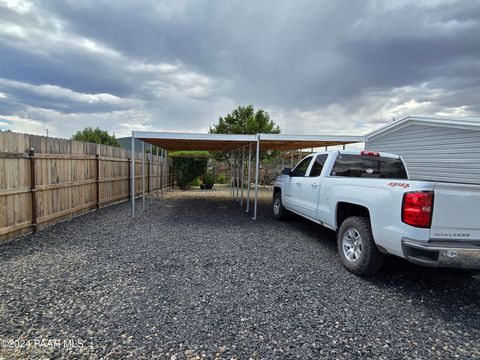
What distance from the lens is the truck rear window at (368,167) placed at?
4.66 metres

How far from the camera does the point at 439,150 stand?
8172 mm

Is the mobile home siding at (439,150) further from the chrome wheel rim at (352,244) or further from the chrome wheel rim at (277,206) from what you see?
the chrome wheel rim at (352,244)

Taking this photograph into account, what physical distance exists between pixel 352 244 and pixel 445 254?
1245 millimetres

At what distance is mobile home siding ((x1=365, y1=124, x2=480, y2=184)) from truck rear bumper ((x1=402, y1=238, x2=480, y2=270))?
14.0 ft

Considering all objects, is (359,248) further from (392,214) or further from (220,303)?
(220,303)

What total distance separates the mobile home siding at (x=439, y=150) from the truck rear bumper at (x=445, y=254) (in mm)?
4260

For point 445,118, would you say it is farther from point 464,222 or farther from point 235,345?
point 235,345

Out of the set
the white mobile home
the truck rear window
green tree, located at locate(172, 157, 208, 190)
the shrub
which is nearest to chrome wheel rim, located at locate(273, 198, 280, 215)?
the truck rear window

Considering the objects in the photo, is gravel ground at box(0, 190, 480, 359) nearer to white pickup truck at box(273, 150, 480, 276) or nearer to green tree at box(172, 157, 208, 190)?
white pickup truck at box(273, 150, 480, 276)

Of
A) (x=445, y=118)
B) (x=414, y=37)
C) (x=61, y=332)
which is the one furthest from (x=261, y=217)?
(x=414, y=37)

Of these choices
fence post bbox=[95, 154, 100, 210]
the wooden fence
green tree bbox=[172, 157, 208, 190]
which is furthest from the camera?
green tree bbox=[172, 157, 208, 190]

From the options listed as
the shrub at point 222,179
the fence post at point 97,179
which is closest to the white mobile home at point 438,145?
the fence post at point 97,179

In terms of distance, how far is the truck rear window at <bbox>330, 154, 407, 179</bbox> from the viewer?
466 cm

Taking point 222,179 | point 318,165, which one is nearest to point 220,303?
point 318,165
